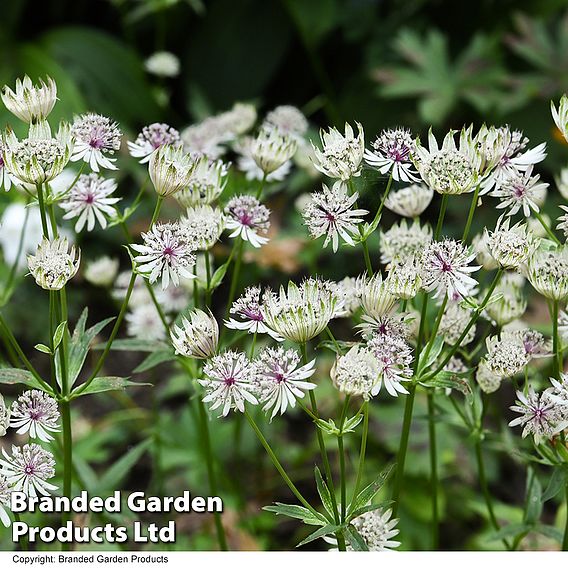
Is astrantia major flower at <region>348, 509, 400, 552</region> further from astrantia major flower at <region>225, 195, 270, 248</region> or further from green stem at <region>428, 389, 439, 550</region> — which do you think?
astrantia major flower at <region>225, 195, 270, 248</region>

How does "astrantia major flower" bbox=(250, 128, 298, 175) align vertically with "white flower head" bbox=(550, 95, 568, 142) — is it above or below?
above

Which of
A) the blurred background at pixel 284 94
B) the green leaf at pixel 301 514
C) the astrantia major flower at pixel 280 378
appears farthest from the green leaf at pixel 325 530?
the blurred background at pixel 284 94

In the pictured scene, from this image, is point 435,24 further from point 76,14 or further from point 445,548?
point 445,548

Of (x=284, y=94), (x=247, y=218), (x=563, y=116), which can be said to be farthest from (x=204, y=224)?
(x=284, y=94)

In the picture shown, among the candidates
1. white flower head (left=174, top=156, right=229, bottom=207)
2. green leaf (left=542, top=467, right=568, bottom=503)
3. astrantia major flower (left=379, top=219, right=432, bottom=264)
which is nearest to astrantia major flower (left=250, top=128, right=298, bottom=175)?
white flower head (left=174, top=156, right=229, bottom=207)

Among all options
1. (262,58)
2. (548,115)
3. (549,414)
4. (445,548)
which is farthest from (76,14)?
(549,414)
